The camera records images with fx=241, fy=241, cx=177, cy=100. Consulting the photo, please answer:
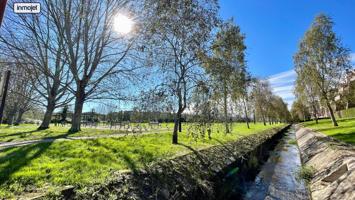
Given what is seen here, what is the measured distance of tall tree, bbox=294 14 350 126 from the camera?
103 feet

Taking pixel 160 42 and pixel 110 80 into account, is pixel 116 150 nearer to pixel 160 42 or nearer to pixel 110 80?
pixel 160 42

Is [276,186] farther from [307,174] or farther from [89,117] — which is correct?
[89,117]

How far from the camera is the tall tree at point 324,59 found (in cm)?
3136

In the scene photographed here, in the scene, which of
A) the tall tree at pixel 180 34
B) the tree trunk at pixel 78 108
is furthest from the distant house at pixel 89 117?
the tall tree at pixel 180 34

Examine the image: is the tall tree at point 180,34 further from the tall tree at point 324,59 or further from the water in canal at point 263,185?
the tall tree at point 324,59

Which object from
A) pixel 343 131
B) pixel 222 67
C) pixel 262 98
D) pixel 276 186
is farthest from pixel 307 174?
pixel 262 98

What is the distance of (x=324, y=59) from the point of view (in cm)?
3194

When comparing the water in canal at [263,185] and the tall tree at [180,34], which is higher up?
the tall tree at [180,34]

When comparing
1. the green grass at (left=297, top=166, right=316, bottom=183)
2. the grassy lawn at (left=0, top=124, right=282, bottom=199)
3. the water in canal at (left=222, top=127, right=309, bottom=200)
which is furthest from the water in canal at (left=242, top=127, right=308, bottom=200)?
the grassy lawn at (left=0, top=124, right=282, bottom=199)

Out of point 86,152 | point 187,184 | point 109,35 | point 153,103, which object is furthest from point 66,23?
point 187,184

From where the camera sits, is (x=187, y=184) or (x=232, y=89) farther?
(x=232, y=89)

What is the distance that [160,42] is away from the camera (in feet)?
41.1

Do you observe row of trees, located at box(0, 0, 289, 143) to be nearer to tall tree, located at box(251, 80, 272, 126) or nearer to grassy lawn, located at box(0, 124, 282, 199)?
grassy lawn, located at box(0, 124, 282, 199)

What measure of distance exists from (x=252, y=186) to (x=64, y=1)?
1879cm
